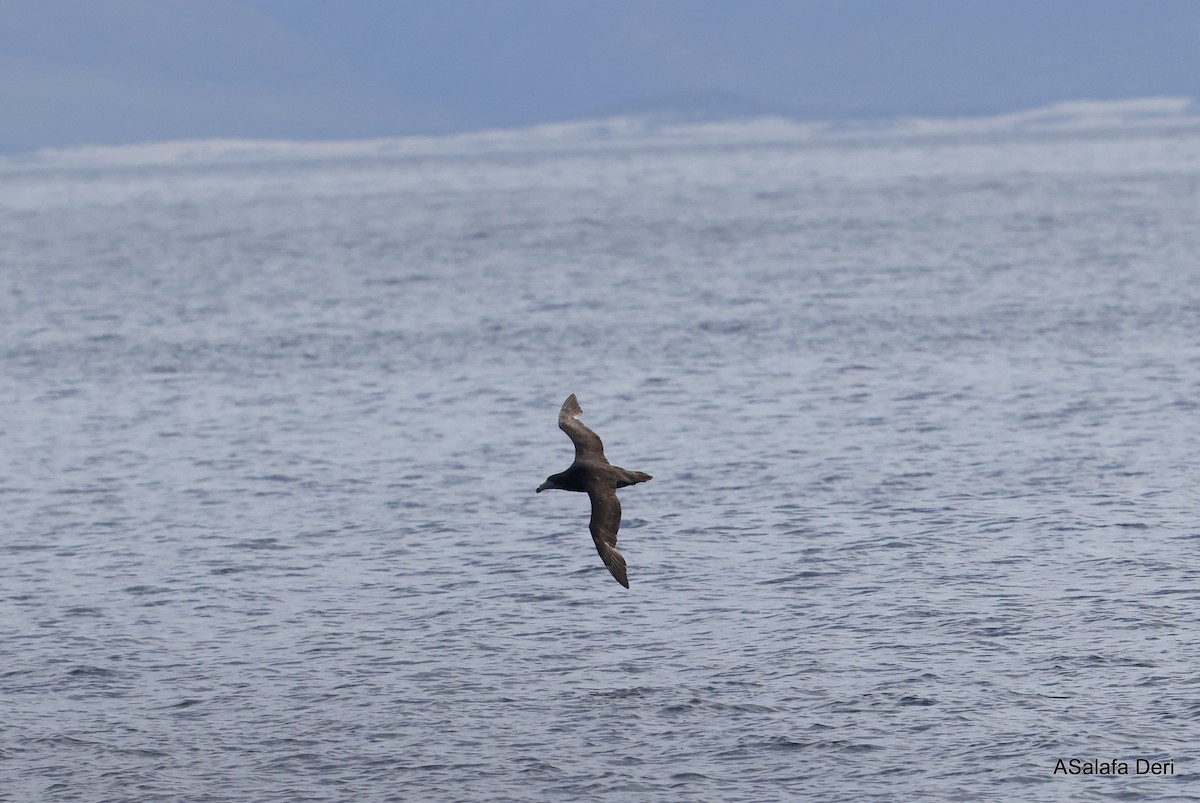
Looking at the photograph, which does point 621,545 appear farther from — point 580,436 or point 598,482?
point 598,482

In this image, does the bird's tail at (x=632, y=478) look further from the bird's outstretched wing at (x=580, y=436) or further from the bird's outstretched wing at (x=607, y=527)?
the bird's outstretched wing at (x=580, y=436)

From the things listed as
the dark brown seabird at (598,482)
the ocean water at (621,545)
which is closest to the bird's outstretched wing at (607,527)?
the dark brown seabird at (598,482)

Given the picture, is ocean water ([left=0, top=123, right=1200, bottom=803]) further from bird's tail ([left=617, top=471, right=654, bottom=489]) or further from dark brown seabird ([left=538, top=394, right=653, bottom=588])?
bird's tail ([left=617, top=471, right=654, bottom=489])

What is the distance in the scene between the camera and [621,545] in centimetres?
2912

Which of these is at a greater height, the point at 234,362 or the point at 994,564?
the point at 234,362

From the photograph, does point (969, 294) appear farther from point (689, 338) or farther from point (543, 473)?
point (543, 473)

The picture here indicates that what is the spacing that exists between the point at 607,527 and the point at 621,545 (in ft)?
26.6

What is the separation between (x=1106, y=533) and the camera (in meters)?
28.4

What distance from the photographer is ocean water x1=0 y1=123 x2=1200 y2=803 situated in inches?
806

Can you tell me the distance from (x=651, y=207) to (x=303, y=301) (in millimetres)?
60299

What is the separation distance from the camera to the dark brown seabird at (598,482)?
67.2ft

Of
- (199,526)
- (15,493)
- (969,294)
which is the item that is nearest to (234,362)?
(15,493)

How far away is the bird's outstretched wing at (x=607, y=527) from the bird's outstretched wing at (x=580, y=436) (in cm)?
92

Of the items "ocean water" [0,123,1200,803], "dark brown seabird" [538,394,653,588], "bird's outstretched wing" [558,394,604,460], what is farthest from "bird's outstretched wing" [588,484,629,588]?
"ocean water" [0,123,1200,803]
